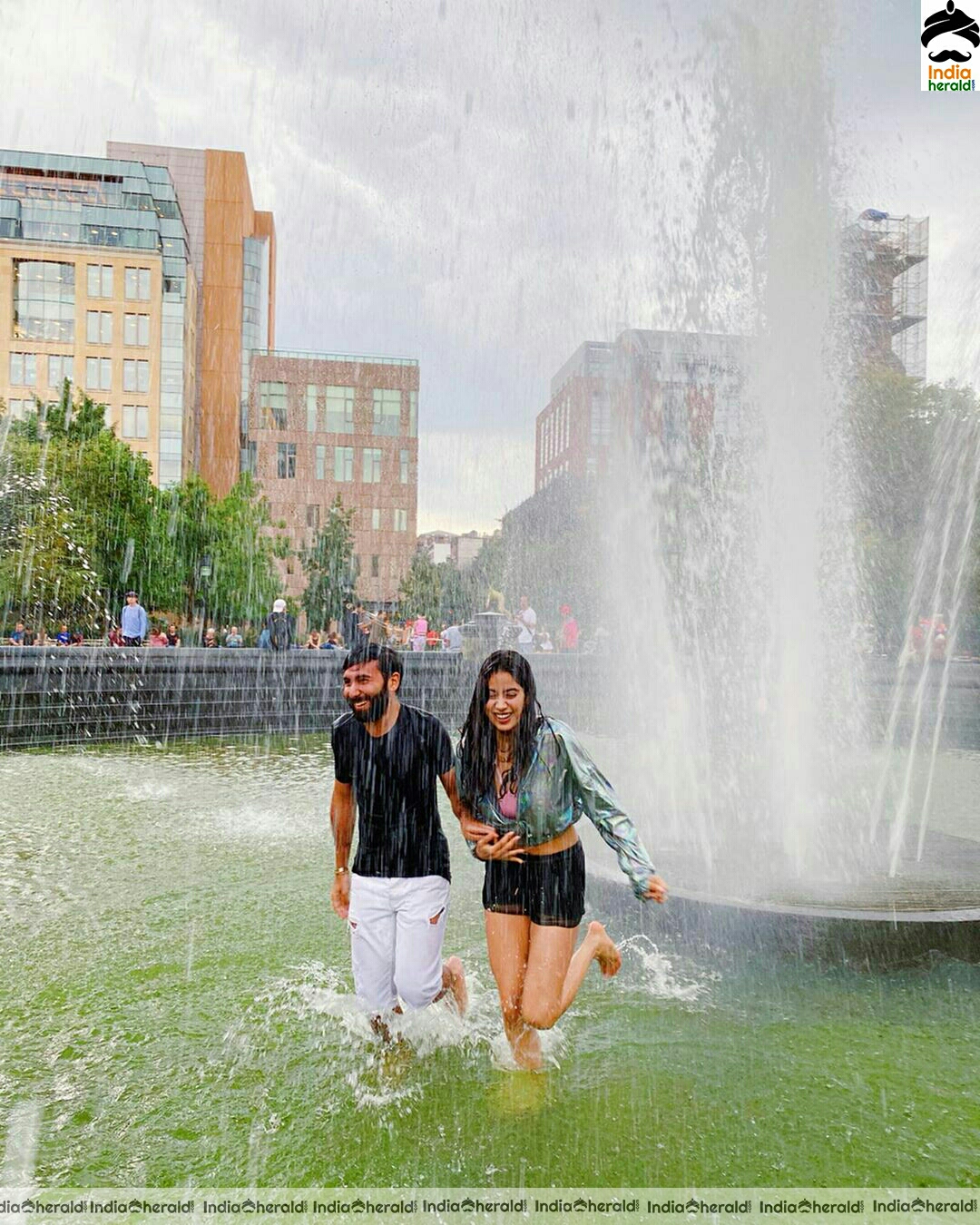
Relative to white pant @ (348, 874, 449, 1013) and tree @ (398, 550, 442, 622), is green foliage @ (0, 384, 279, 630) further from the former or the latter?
white pant @ (348, 874, 449, 1013)

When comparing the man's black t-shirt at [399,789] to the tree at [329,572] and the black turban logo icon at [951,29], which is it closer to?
the black turban logo icon at [951,29]

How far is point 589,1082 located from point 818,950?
1.43 meters

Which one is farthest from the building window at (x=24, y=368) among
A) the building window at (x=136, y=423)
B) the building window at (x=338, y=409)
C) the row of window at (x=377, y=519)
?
the row of window at (x=377, y=519)

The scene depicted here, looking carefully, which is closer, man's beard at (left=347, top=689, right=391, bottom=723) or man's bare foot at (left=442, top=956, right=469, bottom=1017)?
man's beard at (left=347, top=689, right=391, bottom=723)

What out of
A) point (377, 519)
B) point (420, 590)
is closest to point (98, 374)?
point (377, 519)

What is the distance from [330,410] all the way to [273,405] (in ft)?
13.4

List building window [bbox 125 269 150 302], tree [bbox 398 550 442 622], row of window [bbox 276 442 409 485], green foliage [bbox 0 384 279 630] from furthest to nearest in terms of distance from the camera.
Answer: row of window [bbox 276 442 409 485] → building window [bbox 125 269 150 302] → tree [bbox 398 550 442 622] → green foliage [bbox 0 384 279 630]

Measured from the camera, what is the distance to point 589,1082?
3514 mm

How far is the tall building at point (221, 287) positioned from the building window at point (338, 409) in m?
13.3

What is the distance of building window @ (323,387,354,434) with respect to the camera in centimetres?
7162

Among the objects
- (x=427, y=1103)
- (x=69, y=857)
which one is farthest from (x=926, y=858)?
(x=69, y=857)

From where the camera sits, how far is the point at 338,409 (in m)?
71.9

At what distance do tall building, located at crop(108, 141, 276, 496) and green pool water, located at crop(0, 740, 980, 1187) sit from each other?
259 ft

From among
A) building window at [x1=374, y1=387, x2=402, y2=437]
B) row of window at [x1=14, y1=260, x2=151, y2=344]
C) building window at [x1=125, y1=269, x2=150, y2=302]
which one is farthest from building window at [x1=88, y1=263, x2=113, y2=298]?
building window at [x1=374, y1=387, x2=402, y2=437]
